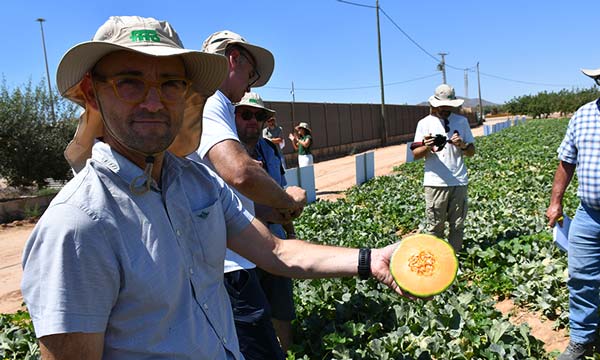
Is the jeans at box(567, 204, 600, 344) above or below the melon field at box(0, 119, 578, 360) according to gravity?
above

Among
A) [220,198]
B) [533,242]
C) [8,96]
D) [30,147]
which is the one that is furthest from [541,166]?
[8,96]

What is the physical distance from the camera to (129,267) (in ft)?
4.72

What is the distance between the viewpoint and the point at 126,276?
143 centimetres

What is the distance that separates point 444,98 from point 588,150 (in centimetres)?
249

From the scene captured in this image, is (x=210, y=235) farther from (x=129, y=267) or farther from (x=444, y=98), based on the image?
(x=444, y=98)

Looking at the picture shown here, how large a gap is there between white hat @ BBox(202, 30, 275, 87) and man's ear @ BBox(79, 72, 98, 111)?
3.89 ft

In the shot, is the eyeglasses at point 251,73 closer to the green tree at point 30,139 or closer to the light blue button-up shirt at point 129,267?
the light blue button-up shirt at point 129,267

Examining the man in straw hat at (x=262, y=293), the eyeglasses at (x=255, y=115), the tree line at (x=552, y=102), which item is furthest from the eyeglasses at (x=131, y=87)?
the tree line at (x=552, y=102)

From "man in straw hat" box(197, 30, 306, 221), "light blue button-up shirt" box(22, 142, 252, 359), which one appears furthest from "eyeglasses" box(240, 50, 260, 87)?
"light blue button-up shirt" box(22, 142, 252, 359)

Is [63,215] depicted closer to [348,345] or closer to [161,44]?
[161,44]

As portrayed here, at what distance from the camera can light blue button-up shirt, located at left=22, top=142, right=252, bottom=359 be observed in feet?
4.30

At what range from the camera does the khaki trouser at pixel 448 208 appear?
5953mm

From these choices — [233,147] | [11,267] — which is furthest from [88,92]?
[11,267]

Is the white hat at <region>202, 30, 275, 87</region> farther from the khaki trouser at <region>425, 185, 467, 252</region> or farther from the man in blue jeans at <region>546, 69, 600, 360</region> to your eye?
the khaki trouser at <region>425, 185, 467, 252</region>
